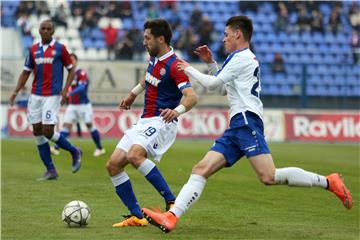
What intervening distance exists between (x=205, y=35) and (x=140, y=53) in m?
2.70

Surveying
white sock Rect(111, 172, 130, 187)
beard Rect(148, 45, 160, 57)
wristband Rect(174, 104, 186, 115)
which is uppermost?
beard Rect(148, 45, 160, 57)

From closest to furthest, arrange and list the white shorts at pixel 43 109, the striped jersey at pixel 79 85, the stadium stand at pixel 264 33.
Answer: the white shorts at pixel 43 109, the striped jersey at pixel 79 85, the stadium stand at pixel 264 33

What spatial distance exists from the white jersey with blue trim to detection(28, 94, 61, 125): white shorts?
570 centimetres

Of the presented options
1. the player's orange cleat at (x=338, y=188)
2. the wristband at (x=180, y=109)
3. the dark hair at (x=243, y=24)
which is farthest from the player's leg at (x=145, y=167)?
the player's orange cleat at (x=338, y=188)

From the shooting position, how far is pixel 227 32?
8430 mm

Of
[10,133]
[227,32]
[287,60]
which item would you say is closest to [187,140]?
[10,133]

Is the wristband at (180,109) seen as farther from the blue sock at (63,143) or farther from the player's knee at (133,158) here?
the blue sock at (63,143)

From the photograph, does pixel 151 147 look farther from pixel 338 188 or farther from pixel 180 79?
pixel 338 188

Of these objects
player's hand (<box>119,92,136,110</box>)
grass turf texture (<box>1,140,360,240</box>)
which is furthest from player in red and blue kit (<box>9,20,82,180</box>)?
player's hand (<box>119,92,136,110</box>)

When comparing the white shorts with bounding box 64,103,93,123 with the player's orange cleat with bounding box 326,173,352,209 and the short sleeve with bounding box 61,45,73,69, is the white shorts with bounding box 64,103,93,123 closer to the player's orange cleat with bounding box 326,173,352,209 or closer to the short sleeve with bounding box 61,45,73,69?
the short sleeve with bounding box 61,45,73,69

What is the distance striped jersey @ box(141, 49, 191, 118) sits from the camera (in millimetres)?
9008

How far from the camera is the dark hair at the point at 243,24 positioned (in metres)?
8.33

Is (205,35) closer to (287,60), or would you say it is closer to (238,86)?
(287,60)

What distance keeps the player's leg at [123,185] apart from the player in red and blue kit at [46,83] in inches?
190
